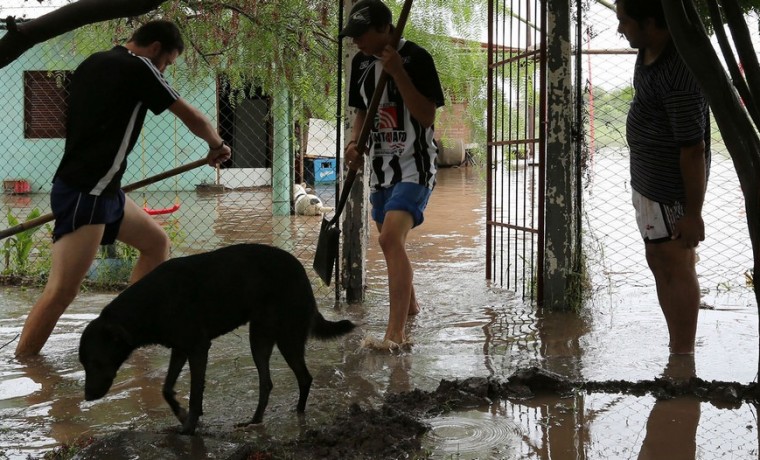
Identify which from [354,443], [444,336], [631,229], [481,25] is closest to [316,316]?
[354,443]

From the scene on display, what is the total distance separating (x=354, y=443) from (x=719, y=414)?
6.04 ft

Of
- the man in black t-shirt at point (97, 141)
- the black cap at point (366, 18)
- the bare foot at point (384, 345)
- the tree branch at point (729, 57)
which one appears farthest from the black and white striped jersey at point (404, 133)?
the tree branch at point (729, 57)

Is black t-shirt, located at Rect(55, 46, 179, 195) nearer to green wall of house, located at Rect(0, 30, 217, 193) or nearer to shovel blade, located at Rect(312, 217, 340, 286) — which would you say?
shovel blade, located at Rect(312, 217, 340, 286)

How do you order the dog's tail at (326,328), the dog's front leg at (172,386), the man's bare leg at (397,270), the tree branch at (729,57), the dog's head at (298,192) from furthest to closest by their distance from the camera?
the dog's head at (298,192) < the man's bare leg at (397,270) < the dog's tail at (326,328) < the dog's front leg at (172,386) < the tree branch at (729,57)

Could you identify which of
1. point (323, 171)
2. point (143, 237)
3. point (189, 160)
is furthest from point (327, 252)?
point (323, 171)

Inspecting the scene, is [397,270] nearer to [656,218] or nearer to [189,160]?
[656,218]

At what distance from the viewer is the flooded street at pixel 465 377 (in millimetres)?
3705

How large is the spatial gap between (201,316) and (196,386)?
0.32 m

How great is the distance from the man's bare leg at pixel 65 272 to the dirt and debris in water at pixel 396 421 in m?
1.79

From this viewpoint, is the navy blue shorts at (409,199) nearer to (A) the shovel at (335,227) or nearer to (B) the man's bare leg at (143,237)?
(A) the shovel at (335,227)

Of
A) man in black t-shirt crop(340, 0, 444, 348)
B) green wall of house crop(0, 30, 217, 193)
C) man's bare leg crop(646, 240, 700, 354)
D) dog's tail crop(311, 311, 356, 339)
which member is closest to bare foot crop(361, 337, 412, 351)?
man in black t-shirt crop(340, 0, 444, 348)

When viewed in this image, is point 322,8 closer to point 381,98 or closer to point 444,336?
point 381,98

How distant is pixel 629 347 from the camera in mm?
5352

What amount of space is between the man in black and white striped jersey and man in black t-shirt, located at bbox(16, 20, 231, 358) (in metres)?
2.75
